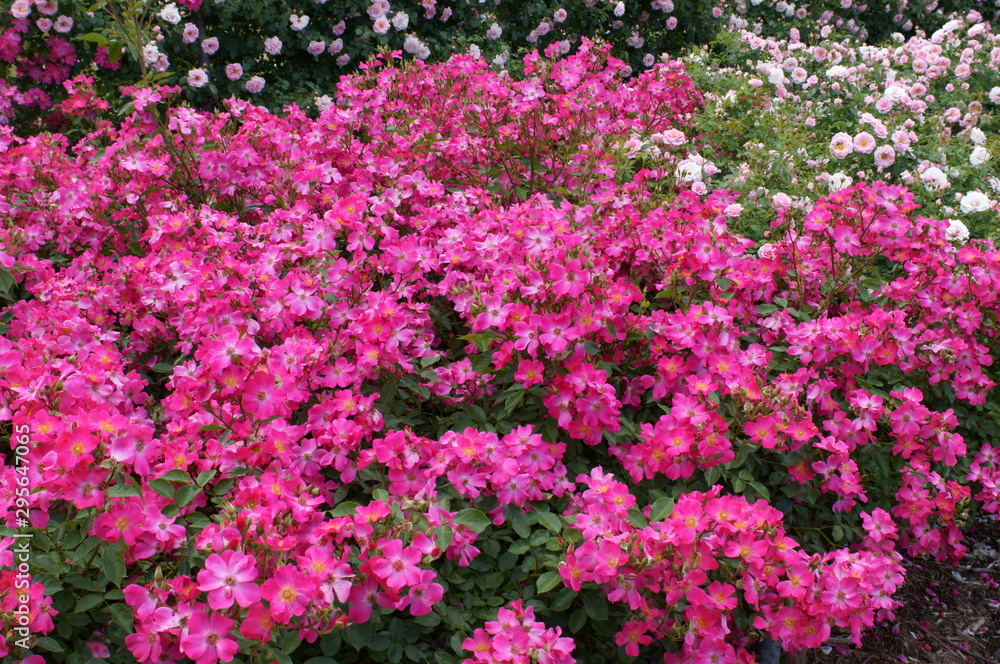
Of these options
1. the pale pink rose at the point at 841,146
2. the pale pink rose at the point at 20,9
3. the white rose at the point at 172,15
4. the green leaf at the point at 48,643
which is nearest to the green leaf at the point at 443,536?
the green leaf at the point at 48,643

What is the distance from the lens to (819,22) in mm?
8562

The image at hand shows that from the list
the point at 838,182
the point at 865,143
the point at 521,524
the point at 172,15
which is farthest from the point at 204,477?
the point at 172,15

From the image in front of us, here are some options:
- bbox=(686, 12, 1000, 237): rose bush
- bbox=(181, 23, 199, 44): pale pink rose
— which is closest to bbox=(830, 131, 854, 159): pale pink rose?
bbox=(686, 12, 1000, 237): rose bush

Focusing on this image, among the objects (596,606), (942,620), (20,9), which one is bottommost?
(942,620)

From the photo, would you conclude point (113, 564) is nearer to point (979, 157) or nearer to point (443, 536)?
point (443, 536)

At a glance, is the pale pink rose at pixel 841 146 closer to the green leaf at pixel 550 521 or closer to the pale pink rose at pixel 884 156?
the pale pink rose at pixel 884 156

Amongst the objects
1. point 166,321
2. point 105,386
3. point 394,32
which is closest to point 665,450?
point 105,386

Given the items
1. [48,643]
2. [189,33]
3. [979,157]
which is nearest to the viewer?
[48,643]

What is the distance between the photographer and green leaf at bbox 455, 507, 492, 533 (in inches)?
62.1

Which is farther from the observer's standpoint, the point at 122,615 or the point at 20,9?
the point at 20,9

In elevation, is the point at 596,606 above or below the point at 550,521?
below

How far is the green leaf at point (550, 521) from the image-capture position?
64.8 inches

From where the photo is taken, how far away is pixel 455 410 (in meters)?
2.16

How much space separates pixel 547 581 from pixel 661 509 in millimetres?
297
